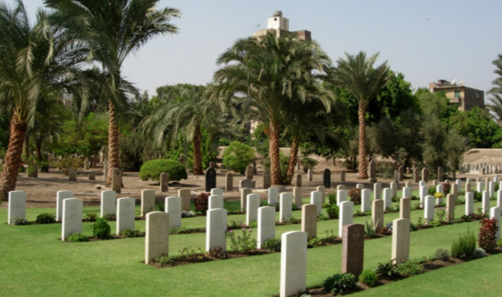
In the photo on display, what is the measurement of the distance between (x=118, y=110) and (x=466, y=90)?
101 meters

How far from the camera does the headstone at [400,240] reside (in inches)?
391

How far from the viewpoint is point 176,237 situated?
1246 cm

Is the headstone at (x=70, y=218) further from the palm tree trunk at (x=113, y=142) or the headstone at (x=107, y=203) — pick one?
the palm tree trunk at (x=113, y=142)

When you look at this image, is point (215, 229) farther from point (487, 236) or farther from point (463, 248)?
point (487, 236)

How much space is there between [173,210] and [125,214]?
1.31 m

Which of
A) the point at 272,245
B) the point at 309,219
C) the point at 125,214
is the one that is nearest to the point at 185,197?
the point at 125,214

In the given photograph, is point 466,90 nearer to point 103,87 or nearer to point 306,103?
point 306,103

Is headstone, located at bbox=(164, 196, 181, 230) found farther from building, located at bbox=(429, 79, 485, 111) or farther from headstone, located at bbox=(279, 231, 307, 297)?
building, located at bbox=(429, 79, 485, 111)

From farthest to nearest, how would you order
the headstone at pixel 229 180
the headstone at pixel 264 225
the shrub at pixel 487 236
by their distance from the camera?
the headstone at pixel 229 180, the shrub at pixel 487 236, the headstone at pixel 264 225

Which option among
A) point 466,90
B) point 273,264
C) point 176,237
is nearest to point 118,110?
point 176,237

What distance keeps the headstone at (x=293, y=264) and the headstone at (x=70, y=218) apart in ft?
19.7

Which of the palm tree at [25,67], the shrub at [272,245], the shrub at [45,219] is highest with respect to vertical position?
the palm tree at [25,67]

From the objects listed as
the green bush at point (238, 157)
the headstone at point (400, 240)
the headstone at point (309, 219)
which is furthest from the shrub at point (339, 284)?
the green bush at point (238, 157)

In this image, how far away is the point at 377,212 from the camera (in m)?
14.1
